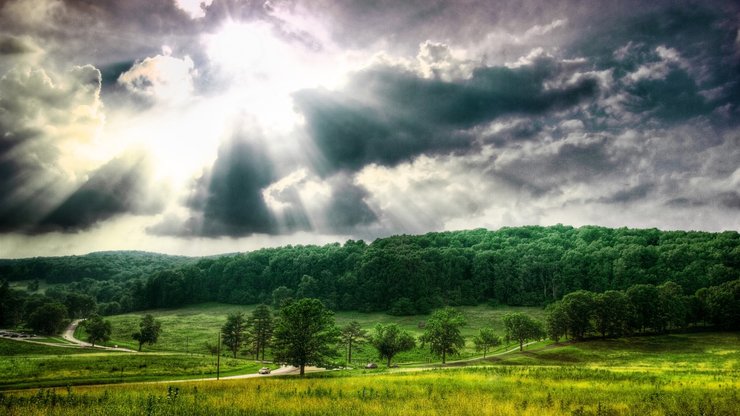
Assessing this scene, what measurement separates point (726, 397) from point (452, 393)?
18.4 m

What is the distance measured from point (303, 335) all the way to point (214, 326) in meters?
101

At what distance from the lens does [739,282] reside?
117m

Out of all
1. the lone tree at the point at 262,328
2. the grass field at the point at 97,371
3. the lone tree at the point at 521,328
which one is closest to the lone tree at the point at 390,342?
the grass field at the point at 97,371

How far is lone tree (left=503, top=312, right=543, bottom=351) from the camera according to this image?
96.3 meters

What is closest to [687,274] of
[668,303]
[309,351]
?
[668,303]

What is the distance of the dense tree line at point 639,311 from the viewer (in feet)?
331

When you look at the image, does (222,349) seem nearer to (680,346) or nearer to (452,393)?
(452,393)

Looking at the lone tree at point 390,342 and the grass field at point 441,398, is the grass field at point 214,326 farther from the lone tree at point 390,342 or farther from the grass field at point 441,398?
the grass field at point 441,398

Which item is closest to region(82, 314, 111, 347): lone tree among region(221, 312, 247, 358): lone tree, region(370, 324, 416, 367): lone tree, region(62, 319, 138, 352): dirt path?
region(62, 319, 138, 352): dirt path

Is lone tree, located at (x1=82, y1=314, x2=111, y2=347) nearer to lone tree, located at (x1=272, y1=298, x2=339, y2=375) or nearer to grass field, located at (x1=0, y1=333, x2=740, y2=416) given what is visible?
lone tree, located at (x1=272, y1=298, x2=339, y2=375)

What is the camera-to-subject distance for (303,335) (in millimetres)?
62312

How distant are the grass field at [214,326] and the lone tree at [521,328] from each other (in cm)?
1015

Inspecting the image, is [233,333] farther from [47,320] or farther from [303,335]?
[47,320]

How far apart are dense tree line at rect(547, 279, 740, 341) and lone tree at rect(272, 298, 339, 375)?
6292 centimetres
